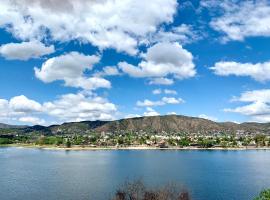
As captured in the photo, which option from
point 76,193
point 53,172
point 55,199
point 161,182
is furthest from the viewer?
point 53,172

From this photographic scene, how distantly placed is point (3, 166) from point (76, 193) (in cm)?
8619

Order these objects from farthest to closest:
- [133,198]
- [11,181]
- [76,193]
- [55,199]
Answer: [11,181] → [76,193] → [55,199] → [133,198]

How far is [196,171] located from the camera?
507 ft

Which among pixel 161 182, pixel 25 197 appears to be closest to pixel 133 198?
pixel 25 197

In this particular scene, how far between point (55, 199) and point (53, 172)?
57.8 m

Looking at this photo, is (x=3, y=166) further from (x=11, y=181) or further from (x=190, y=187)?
(x=190, y=187)

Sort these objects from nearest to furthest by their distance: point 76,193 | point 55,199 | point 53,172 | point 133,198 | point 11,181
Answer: point 133,198
point 55,199
point 76,193
point 11,181
point 53,172

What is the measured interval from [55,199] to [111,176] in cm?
4471

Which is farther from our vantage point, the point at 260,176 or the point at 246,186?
the point at 260,176

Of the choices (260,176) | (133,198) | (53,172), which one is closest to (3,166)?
(53,172)

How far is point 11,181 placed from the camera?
127062 millimetres

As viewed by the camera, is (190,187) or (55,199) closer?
(55,199)

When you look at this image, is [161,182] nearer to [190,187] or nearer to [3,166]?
[190,187]

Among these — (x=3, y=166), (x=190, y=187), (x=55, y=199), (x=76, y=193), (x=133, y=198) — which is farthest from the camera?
(x=3, y=166)
